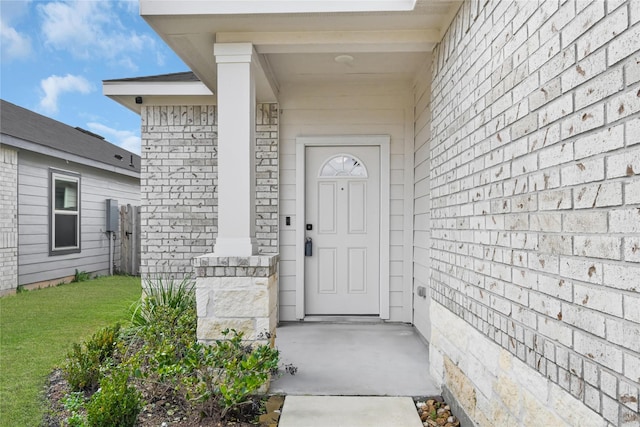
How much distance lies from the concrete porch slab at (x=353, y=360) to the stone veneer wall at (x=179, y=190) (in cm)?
155

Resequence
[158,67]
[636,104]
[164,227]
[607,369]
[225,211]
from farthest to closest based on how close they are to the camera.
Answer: [158,67] < [164,227] < [225,211] < [607,369] < [636,104]

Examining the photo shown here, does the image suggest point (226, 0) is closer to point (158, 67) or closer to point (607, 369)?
point (607, 369)

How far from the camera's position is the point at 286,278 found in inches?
189

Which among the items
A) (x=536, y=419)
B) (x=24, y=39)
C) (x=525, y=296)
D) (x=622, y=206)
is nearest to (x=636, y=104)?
(x=622, y=206)

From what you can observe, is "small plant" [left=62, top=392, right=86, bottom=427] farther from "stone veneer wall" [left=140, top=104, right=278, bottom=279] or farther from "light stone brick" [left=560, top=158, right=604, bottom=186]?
"light stone brick" [left=560, top=158, right=604, bottom=186]

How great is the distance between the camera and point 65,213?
8.54 meters

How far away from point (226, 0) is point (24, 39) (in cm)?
3719

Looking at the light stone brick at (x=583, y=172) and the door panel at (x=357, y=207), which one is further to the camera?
the door panel at (x=357, y=207)

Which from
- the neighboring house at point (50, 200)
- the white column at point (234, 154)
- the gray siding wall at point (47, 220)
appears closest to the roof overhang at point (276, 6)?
the white column at point (234, 154)

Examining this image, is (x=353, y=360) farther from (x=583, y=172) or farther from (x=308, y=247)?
(x=583, y=172)

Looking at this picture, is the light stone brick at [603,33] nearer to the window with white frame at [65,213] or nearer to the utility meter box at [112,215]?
the window with white frame at [65,213]

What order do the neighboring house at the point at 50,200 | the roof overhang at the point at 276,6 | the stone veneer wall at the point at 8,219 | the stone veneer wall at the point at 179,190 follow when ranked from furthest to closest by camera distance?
the neighboring house at the point at 50,200, the stone veneer wall at the point at 8,219, the stone veneer wall at the point at 179,190, the roof overhang at the point at 276,6

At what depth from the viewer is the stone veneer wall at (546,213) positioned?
4.06ft

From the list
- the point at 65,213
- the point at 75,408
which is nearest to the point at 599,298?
the point at 75,408
